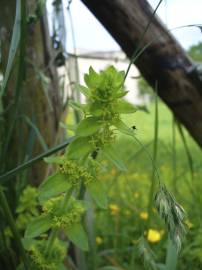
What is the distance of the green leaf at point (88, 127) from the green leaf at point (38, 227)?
16cm

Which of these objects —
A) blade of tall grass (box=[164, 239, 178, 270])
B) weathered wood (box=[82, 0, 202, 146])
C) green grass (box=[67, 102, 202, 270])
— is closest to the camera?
blade of tall grass (box=[164, 239, 178, 270])

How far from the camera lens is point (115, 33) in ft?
4.48

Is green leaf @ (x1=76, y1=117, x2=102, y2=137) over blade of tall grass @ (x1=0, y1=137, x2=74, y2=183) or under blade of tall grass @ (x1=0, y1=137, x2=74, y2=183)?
over

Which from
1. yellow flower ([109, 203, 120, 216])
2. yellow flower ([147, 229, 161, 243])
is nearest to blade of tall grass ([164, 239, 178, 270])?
yellow flower ([147, 229, 161, 243])

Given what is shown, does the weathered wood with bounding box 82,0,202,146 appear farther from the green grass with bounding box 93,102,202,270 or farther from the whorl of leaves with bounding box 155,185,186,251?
the whorl of leaves with bounding box 155,185,186,251

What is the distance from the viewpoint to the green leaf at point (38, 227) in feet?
2.64

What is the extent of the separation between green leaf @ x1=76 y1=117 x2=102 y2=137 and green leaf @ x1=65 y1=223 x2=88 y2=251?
0.56 ft

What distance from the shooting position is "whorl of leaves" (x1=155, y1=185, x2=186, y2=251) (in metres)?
0.71

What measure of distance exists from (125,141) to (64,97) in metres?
4.08

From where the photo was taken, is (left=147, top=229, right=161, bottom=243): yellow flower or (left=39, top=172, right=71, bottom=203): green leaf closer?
(left=39, top=172, right=71, bottom=203): green leaf

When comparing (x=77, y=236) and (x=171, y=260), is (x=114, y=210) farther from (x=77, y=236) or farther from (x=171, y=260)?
(x=77, y=236)

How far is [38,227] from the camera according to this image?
2.66ft

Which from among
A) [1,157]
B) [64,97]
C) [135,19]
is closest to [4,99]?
[64,97]

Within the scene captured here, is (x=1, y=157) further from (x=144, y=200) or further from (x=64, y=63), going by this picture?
(x=144, y=200)
